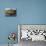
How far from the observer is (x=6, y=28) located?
3051 mm

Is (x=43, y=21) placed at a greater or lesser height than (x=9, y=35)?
greater

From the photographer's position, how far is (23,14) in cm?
308

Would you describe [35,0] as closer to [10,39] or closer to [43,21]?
[43,21]

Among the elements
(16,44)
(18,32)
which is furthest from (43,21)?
(16,44)

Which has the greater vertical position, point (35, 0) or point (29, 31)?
point (35, 0)

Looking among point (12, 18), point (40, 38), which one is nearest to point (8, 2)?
point (12, 18)

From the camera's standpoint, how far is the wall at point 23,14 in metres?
3.05

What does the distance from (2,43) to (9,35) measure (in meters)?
0.26

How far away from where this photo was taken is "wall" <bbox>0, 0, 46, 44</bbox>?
305 cm

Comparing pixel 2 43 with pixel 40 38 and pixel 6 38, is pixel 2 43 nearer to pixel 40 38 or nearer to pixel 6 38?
pixel 6 38

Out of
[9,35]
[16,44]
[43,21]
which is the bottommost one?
[16,44]

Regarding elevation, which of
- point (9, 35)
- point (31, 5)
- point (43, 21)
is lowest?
point (9, 35)

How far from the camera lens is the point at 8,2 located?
3072mm

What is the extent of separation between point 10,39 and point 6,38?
0.39ft
